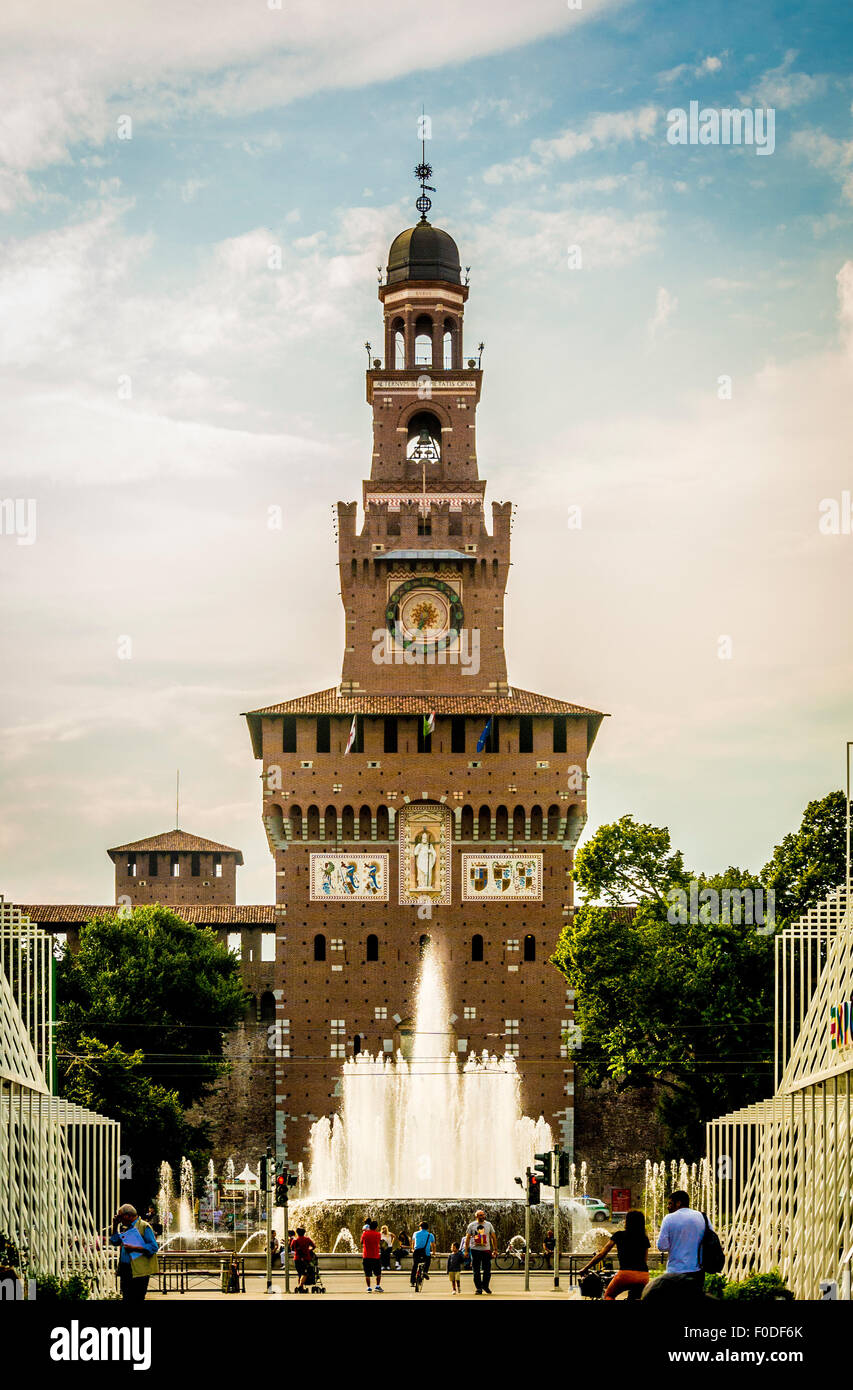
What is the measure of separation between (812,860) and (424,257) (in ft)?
110

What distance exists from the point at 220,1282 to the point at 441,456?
4096 cm

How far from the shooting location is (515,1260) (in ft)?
141

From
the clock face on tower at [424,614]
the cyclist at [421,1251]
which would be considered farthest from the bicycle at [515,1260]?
the clock face on tower at [424,614]

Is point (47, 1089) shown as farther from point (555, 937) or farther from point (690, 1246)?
point (555, 937)

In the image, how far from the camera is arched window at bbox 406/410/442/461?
246 ft

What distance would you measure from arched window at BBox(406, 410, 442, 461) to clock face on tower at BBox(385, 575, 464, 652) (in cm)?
547

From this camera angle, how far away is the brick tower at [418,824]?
65812 millimetres

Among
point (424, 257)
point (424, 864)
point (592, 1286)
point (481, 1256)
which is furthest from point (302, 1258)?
point (424, 257)

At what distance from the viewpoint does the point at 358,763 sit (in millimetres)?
68375

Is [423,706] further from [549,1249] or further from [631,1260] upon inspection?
[631,1260]

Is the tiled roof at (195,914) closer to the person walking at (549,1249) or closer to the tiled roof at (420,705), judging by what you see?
the tiled roof at (420,705)

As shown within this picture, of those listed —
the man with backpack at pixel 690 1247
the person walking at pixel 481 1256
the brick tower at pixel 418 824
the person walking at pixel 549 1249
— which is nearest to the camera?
the man with backpack at pixel 690 1247

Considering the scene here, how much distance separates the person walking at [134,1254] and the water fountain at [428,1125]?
121ft

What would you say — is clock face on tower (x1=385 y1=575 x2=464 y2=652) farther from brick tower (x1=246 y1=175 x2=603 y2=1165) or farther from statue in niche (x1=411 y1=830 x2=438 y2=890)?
statue in niche (x1=411 y1=830 x2=438 y2=890)
